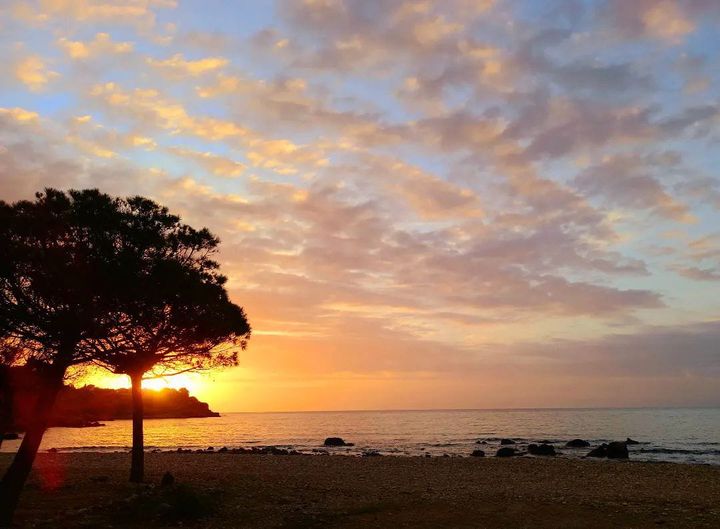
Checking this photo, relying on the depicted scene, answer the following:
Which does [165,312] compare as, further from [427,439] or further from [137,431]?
[427,439]

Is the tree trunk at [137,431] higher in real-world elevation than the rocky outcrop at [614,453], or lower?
higher

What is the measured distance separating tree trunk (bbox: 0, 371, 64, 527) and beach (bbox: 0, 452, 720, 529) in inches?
30.1

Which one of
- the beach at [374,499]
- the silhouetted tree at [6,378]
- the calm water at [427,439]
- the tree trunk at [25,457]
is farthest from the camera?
the calm water at [427,439]

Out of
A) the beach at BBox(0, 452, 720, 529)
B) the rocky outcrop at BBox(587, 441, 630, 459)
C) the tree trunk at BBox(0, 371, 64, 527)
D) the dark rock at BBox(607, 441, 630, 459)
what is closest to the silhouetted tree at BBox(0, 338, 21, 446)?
the tree trunk at BBox(0, 371, 64, 527)

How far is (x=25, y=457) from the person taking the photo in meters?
14.1

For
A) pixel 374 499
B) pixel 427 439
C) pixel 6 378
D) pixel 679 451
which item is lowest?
pixel 427 439

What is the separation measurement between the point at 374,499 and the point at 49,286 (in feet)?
44.1

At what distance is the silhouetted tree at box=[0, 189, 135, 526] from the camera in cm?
1426

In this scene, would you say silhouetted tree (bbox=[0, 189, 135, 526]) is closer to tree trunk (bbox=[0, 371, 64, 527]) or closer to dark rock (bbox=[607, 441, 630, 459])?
tree trunk (bbox=[0, 371, 64, 527])

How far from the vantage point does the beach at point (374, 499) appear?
15.1 meters

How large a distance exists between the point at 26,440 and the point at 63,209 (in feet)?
21.8

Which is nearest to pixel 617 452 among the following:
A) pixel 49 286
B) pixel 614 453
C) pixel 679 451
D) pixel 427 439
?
pixel 614 453

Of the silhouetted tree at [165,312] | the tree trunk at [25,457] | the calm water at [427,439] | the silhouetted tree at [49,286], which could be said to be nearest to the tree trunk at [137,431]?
the silhouetted tree at [165,312]

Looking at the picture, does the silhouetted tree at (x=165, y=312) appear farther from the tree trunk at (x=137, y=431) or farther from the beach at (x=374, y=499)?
the beach at (x=374, y=499)
